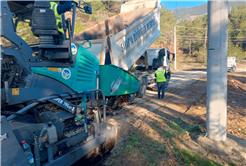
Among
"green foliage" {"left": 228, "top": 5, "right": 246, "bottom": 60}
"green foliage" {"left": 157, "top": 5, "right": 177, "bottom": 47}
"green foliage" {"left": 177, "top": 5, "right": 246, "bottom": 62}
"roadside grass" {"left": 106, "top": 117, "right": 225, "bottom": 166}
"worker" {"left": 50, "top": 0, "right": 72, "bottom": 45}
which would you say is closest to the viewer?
"roadside grass" {"left": 106, "top": 117, "right": 225, "bottom": 166}

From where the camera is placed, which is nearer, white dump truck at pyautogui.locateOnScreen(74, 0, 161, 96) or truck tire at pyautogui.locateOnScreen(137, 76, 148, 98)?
white dump truck at pyautogui.locateOnScreen(74, 0, 161, 96)

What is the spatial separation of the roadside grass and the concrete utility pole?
2.34 ft

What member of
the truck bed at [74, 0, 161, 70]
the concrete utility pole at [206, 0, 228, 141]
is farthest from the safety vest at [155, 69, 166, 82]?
the concrete utility pole at [206, 0, 228, 141]

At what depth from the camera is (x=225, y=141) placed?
143 inches

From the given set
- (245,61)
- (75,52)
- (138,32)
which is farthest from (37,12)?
(245,61)

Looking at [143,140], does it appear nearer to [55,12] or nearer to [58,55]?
[58,55]

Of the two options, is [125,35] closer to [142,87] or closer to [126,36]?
[126,36]

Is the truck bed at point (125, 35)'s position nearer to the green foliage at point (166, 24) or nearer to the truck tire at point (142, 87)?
the truck tire at point (142, 87)

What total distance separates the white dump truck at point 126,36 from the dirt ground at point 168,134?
1712 mm

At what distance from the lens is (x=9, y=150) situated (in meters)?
1.68

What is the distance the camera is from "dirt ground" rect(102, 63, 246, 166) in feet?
10.5

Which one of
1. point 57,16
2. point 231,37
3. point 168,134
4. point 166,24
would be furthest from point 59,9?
point 231,37

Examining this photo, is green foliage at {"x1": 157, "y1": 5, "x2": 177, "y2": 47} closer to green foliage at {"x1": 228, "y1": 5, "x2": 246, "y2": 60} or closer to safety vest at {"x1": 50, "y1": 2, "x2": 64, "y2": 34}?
green foliage at {"x1": 228, "y1": 5, "x2": 246, "y2": 60}

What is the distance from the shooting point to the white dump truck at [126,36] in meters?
5.79
